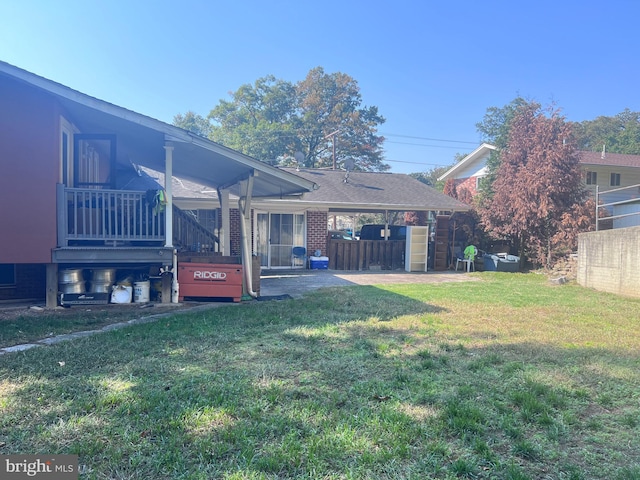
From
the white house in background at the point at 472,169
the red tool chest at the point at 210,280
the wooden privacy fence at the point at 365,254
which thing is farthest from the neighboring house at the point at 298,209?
the white house in background at the point at 472,169

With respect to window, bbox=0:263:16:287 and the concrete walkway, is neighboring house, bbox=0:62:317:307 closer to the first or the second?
window, bbox=0:263:16:287

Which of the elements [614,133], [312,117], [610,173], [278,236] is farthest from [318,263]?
[614,133]

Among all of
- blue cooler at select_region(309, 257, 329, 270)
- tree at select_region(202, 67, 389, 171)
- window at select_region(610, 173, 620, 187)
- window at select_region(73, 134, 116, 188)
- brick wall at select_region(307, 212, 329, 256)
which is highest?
tree at select_region(202, 67, 389, 171)

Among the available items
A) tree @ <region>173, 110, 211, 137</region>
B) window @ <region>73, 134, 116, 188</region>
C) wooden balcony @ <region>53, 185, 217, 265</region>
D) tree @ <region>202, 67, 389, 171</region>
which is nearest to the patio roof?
window @ <region>73, 134, 116, 188</region>

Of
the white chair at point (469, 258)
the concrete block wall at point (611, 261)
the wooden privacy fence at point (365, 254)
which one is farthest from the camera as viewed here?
the white chair at point (469, 258)

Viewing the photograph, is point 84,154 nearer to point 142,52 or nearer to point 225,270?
point 225,270

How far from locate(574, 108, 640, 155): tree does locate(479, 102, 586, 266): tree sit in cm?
2968

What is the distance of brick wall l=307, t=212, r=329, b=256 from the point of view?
15352 millimetres

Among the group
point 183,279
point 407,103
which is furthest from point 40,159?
point 407,103

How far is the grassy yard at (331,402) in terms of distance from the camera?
8.05 feet

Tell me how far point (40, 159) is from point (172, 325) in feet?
11.7

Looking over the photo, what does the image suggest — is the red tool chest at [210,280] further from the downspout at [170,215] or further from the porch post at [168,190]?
the porch post at [168,190]

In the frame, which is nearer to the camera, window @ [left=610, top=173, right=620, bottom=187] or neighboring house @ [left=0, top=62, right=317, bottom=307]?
neighboring house @ [left=0, top=62, right=317, bottom=307]

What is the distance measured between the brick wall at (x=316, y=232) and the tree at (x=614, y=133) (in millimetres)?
35710
